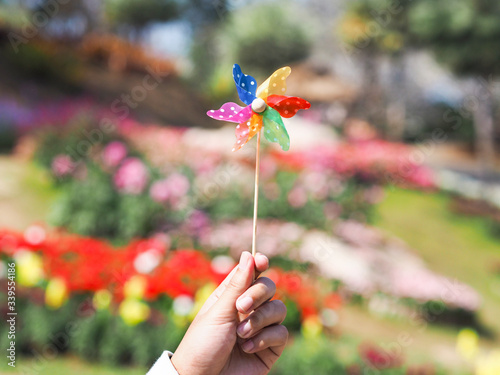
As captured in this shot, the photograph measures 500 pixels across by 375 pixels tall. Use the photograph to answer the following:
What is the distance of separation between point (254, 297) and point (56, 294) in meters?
2.01

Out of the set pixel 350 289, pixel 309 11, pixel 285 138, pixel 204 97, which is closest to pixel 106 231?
pixel 350 289

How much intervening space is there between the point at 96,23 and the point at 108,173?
325 centimetres

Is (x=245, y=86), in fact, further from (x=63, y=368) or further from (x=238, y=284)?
(x=63, y=368)

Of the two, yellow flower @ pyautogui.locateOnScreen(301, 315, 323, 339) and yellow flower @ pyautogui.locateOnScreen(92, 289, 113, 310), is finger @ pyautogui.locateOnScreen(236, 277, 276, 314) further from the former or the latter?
yellow flower @ pyautogui.locateOnScreen(92, 289, 113, 310)

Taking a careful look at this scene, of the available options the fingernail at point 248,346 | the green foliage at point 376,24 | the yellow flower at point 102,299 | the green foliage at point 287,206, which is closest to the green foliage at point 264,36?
the green foliage at point 376,24

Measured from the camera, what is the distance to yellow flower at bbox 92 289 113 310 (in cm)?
263

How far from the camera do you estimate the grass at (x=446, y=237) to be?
4.73 meters

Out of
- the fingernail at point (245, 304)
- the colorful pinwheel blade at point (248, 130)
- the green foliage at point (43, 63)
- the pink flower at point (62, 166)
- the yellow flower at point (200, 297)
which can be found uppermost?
the green foliage at point (43, 63)

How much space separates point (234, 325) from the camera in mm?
1034

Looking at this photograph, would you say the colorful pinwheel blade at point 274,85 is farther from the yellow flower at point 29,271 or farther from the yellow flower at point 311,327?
the yellow flower at point 29,271

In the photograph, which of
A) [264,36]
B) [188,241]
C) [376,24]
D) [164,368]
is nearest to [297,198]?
[188,241]

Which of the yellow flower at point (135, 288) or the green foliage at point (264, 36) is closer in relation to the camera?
the yellow flower at point (135, 288)

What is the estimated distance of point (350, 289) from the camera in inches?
154

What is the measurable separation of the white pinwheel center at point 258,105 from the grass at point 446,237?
150 inches
